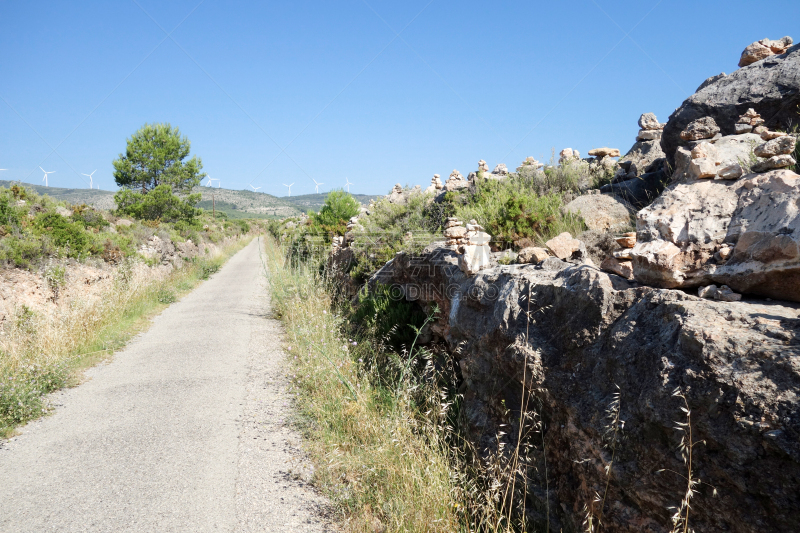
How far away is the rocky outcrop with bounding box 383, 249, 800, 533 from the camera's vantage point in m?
1.89

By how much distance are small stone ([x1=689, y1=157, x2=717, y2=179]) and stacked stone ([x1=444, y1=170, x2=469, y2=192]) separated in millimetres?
7367

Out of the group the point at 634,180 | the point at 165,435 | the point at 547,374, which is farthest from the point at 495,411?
the point at 634,180

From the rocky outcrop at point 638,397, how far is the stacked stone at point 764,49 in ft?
16.1

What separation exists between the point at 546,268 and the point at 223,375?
5.29m

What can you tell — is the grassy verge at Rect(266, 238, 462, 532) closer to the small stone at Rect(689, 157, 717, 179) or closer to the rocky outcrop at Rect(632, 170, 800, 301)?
the rocky outcrop at Rect(632, 170, 800, 301)

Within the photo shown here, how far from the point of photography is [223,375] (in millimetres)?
6871

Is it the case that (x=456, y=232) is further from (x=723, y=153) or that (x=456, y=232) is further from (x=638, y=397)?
(x=638, y=397)

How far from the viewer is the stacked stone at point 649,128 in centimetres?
843

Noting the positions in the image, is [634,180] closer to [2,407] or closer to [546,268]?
[546,268]

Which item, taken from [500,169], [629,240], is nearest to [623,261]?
[629,240]

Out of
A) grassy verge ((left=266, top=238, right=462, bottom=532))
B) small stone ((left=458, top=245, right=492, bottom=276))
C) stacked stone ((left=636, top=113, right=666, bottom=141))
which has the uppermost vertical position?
stacked stone ((left=636, top=113, right=666, bottom=141))

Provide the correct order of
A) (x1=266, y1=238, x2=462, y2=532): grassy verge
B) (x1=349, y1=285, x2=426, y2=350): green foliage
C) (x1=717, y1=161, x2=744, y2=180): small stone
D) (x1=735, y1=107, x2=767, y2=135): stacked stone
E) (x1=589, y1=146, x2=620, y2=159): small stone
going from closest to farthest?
(x1=717, y1=161, x2=744, y2=180): small stone
(x1=266, y1=238, x2=462, y2=532): grassy verge
(x1=735, y1=107, x2=767, y2=135): stacked stone
(x1=349, y1=285, x2=426, y2=350): green foliage
(x1=589, y1=146, x2=620, y2=159): small stone

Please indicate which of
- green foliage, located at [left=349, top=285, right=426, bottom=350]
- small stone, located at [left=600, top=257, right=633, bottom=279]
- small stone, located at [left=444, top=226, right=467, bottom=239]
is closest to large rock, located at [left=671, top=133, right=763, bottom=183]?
small stone, located at [left=600, top=257, right=633, bottom=279]

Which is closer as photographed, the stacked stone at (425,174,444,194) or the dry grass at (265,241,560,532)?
the dry grass at (265,241,560,532)
